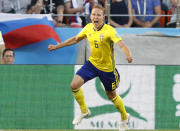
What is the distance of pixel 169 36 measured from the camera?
11484 mm

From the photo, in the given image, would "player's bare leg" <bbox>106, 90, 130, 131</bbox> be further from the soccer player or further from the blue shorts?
the blue shorts

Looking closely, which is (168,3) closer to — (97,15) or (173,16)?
(173,16)

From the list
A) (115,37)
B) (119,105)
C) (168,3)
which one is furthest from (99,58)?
(168,3)

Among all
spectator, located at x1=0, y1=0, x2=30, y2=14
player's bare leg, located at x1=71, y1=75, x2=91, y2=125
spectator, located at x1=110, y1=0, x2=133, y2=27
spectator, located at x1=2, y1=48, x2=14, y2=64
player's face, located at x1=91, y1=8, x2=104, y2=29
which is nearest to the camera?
player's face, located at x1=91, y1=8, x2=104, y2=29

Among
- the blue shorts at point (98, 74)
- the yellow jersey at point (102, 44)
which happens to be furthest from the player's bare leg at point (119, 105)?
the yellow jersey at point (102, 44)

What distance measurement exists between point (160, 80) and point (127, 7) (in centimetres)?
259

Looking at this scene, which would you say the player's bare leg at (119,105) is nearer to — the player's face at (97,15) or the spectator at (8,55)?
the player's face at (97,15)

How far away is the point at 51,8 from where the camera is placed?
11750mm

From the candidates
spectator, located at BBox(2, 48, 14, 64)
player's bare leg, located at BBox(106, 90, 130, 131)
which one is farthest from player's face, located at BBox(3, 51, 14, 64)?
player's bare leg, located at BBox(106, 90, 130, 131)

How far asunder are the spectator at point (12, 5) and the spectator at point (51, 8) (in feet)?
0.63

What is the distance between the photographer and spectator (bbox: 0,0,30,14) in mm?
11609

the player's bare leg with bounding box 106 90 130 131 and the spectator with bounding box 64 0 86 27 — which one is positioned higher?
the spectator with bounding box 64 0 86 27

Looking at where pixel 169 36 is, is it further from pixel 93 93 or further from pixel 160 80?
pixel 93 93

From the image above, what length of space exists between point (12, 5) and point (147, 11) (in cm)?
318
